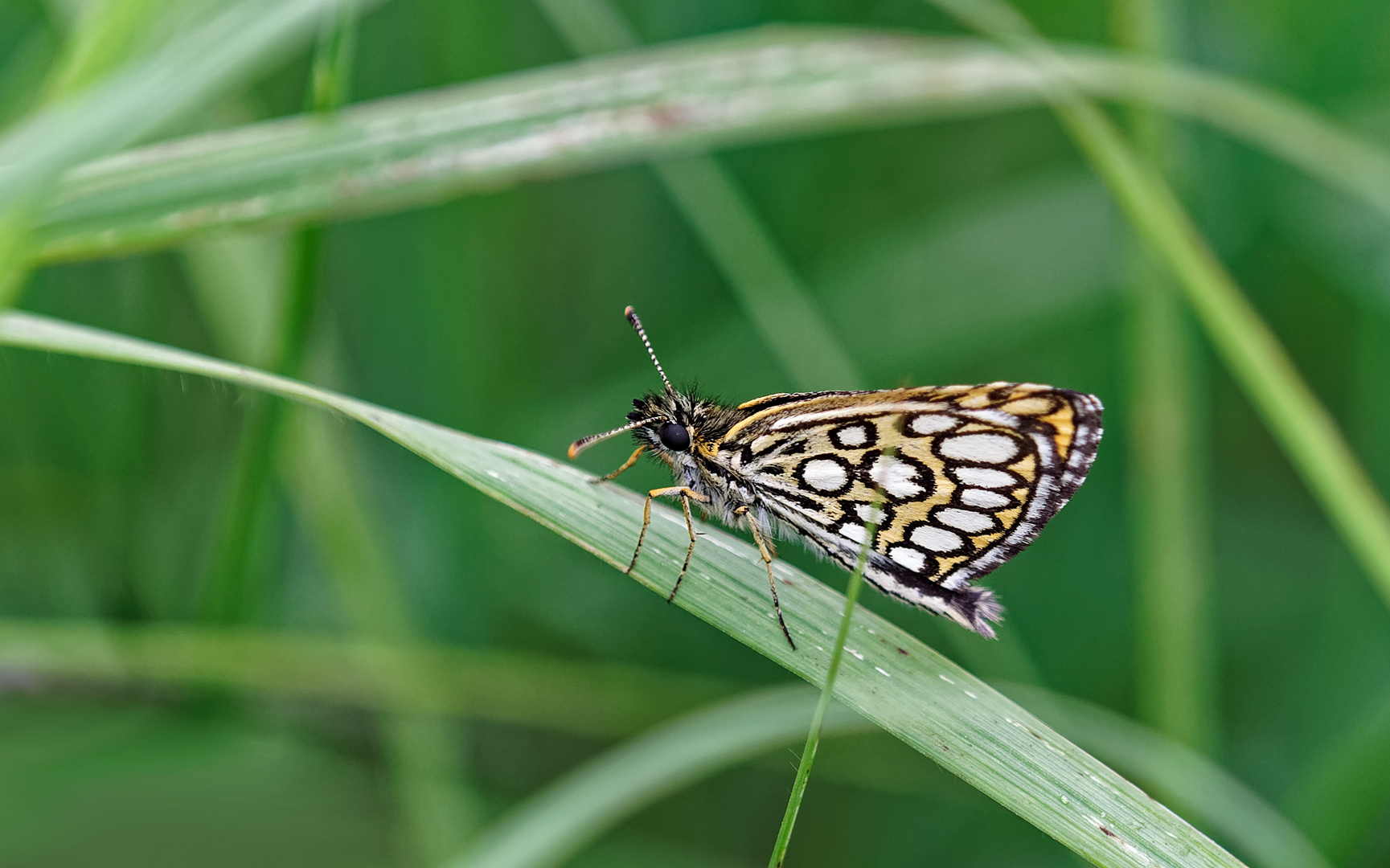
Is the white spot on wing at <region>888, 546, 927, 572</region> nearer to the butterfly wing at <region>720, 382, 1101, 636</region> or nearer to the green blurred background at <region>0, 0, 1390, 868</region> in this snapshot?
the butterfly wing at <region>720, 382, 1101, 636</region>

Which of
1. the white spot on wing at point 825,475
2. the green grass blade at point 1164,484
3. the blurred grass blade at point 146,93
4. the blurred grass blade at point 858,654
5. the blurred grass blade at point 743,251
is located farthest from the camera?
the blurred grass blade at point 743,251

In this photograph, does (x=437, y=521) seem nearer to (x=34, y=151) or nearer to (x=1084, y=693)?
(x=34, y=151)

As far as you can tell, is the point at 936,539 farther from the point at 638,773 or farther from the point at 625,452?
the point at 625,452

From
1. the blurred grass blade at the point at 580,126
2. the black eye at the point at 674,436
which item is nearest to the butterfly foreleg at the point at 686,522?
the black eye at the point at 674,436

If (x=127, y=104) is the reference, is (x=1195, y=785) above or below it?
below

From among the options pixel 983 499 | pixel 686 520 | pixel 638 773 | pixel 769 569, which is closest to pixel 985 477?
pixel 983 499

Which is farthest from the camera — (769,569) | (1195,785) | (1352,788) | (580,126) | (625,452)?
(625,452)

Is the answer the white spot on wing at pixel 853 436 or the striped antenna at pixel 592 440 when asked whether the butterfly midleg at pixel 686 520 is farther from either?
the white spot on wing at pixel 853 436
